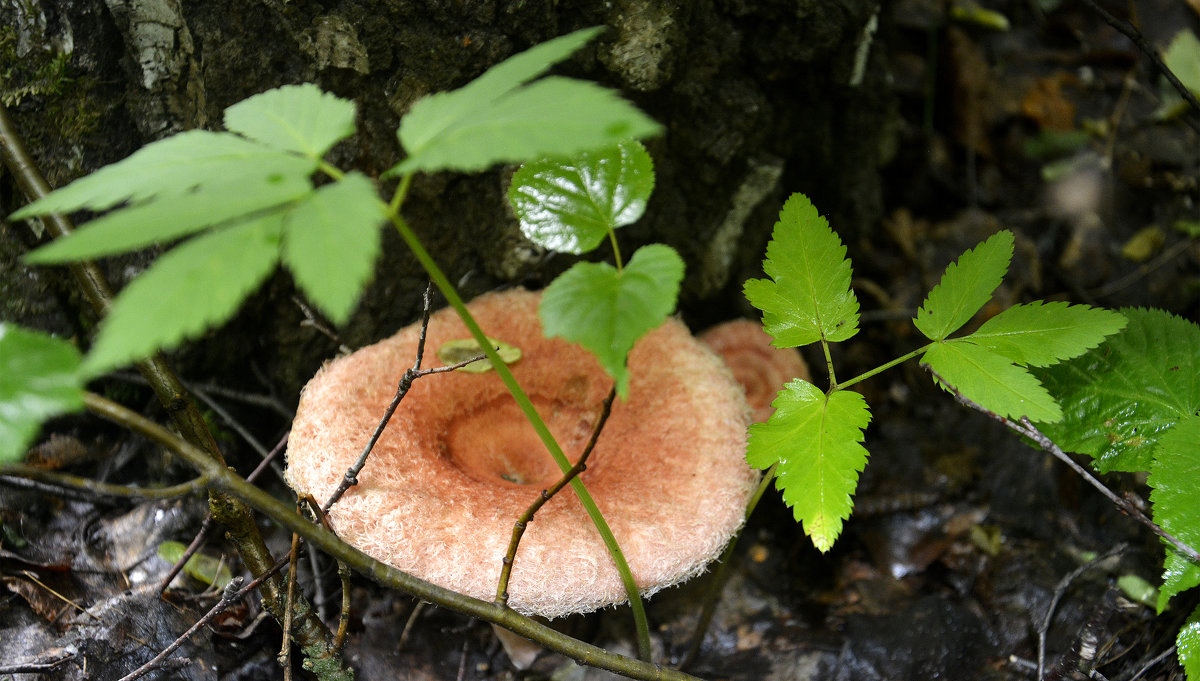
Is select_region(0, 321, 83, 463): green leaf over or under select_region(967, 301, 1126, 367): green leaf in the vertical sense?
over

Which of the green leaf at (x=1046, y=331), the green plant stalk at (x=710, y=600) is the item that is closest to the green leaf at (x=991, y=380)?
Answer: the green leaf at (x=1046, y=331)

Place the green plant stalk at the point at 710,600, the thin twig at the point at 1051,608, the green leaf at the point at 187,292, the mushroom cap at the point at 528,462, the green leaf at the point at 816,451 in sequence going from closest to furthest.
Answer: the green leaf at the point at 187,292 < the green leaf at the point at 816,451 < the mushroom cap at the point at 528,462 < the green plant stalk at the point at 710,600 < the thin twig at the point at 1051,608

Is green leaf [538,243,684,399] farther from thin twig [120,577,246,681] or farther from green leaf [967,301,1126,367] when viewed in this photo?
thin twig [120,577,246,681]

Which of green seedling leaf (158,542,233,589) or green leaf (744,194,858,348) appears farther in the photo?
green seedling leaf (158,542,233,589)

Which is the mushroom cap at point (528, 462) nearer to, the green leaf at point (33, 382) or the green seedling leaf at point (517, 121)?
the green leaf at point (33, 382)

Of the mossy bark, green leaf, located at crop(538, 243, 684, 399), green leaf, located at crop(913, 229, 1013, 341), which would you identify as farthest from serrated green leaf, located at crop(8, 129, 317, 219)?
green leaf, located at crop(913, 229, 1013, 341)

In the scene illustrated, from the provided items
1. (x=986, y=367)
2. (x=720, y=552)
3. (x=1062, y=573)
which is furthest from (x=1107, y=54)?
(x=720, y=552)
